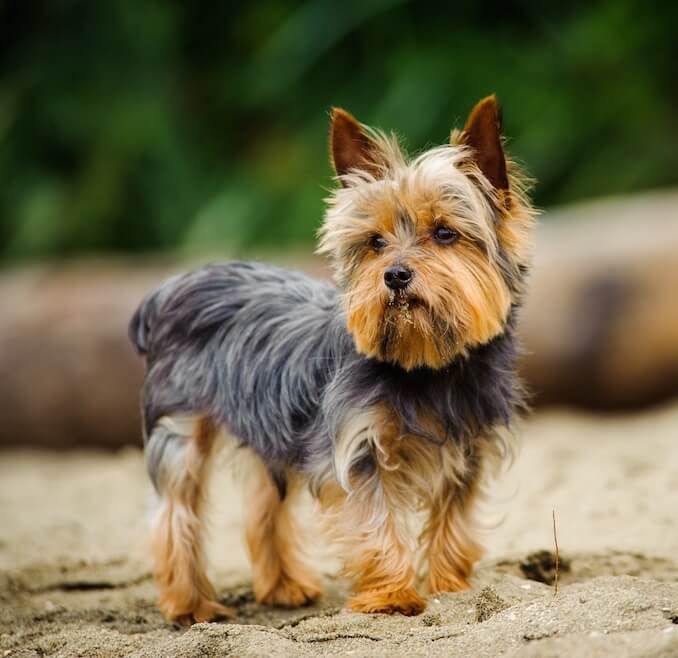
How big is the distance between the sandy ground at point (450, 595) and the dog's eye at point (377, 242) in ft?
4.88

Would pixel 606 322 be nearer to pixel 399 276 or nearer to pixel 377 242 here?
pixel 377 242

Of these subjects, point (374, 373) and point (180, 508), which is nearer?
point (374, 373)

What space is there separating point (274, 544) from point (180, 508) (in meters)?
0.56

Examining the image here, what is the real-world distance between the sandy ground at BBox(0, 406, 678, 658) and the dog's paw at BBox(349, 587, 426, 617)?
8cm

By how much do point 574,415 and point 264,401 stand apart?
14.6 feet

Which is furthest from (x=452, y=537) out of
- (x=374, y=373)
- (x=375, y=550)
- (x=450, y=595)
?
(x=374, y=373)

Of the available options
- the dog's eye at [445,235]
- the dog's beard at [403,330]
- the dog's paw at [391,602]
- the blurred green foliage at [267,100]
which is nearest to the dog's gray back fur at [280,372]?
the dog's beard at [403,330]

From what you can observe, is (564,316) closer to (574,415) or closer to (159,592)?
(574,415)

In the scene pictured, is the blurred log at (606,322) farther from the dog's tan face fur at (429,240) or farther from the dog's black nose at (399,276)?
the dog's black nose at (399,276)

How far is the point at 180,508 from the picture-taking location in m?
5.74

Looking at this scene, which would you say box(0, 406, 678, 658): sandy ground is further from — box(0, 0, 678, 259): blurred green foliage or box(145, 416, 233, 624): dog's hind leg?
box(0, 0, 678, 259): blurred green foliage

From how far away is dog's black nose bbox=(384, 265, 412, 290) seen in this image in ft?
15.6

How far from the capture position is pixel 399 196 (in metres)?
4.92

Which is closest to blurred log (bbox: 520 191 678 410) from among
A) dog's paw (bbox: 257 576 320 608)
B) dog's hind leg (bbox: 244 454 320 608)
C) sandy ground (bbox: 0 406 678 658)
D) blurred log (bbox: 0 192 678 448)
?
blurred log (bbox: 0 192 678 448)
